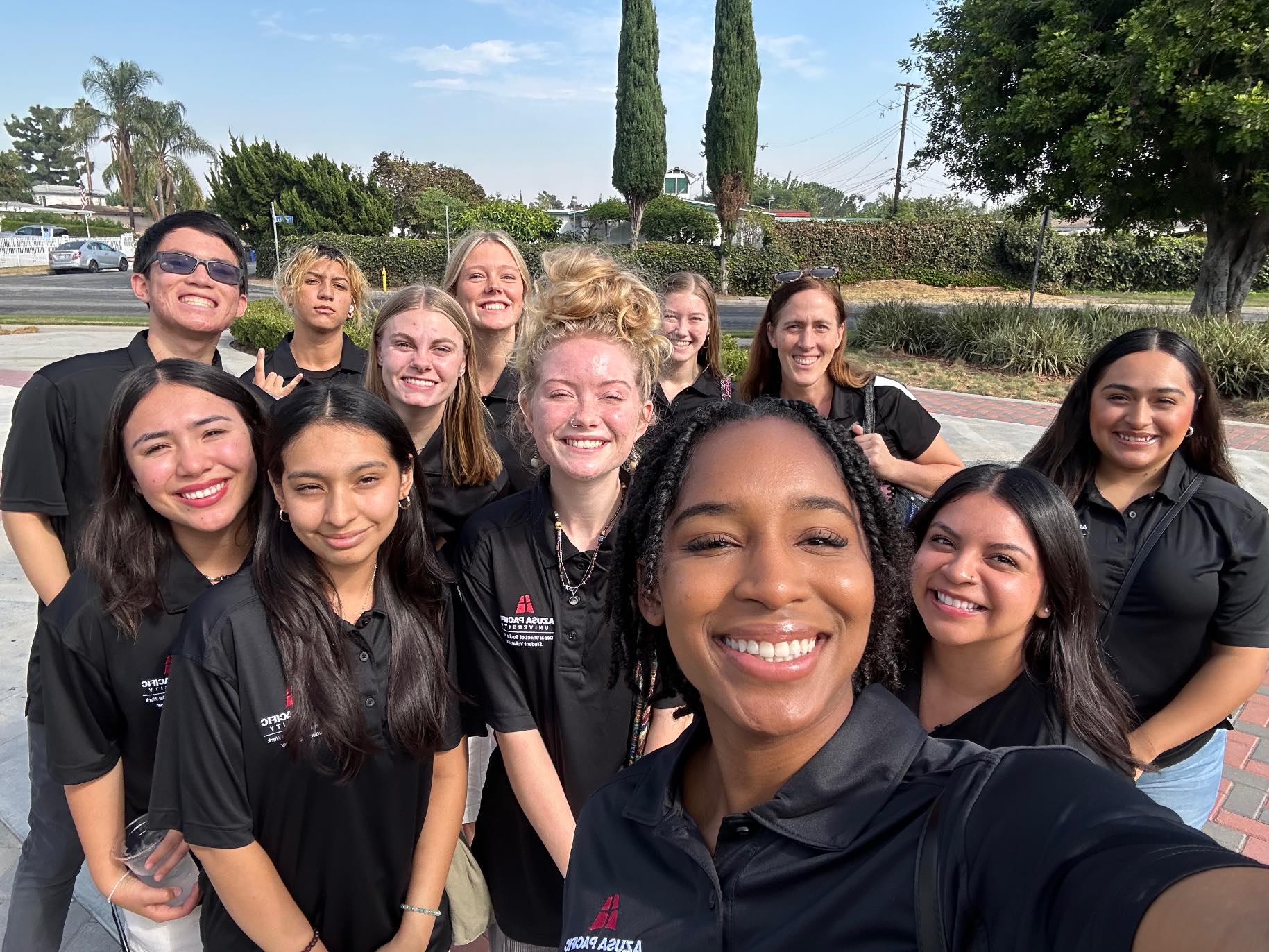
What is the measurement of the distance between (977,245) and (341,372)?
33.4m

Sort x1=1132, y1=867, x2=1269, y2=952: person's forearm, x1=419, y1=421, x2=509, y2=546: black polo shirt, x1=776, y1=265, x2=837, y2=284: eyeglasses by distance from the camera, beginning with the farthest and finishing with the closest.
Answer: x1=776, y1=265, x2=837, y2=284: eyeglasses, x1=419, y1=421, x2=509, y2=546: black polo shirt, x1=1132, y1=867, x2=1269, y2=952: person's forearm

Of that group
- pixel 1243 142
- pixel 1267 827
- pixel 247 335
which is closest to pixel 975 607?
pixel 1267 827

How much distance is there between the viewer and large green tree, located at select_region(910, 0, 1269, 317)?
31.3 ft

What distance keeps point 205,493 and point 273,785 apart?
28.7 inches

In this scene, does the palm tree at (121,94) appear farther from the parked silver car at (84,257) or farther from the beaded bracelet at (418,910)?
the beaded bracelet at (418,910)

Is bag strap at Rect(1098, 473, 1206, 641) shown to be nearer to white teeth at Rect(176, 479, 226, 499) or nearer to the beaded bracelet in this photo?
the beaded bracelet

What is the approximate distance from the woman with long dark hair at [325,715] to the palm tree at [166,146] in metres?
57.0

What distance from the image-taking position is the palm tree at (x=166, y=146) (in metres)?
49.4

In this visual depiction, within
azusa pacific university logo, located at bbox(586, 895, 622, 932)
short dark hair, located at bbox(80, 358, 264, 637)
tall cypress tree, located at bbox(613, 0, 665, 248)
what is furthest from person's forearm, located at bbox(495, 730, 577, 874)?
tall cypress tree, located at bbox(613, 0, 665, 248)

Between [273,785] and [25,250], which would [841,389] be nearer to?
[273,785]

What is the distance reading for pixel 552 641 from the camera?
196 centimetres

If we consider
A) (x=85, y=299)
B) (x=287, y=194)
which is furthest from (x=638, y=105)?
(x=85, y=299)

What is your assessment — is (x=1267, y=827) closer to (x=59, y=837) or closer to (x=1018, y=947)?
(x=1018, y=947)

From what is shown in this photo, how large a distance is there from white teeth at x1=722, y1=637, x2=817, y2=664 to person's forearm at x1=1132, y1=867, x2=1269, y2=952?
1.47 ft
